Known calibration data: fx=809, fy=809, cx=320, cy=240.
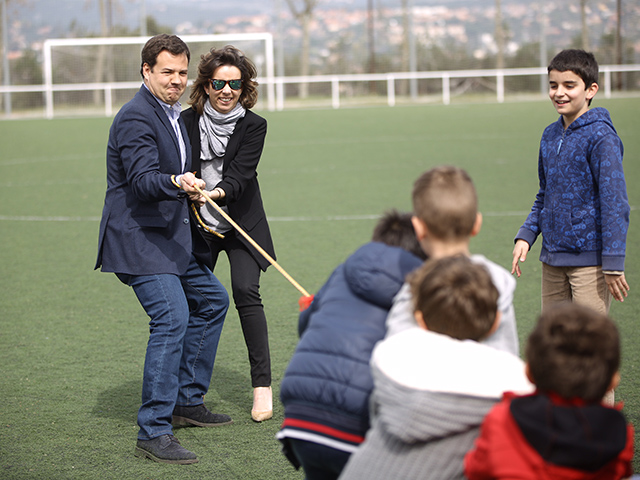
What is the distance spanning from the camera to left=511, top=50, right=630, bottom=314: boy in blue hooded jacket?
338cm

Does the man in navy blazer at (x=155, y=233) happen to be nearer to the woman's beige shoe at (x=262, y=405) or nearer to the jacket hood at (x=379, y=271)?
the woman's beige shoe at (x=262, y=405)

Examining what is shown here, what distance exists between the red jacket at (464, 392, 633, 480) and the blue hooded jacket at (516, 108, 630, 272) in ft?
5.35

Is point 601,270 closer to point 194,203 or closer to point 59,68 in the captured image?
point 194,203

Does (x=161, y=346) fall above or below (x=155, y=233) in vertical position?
below

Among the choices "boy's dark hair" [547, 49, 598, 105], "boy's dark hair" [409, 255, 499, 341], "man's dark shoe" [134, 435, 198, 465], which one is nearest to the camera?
"boy's dark hair" [409, 255, 499, 341]

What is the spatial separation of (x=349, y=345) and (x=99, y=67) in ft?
104

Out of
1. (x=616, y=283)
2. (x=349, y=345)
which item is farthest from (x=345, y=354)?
(x=616, y=283)

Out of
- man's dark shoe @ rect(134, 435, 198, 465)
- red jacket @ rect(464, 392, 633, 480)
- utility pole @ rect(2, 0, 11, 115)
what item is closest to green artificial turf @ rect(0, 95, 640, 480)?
man's dark shoe @ rect(134, 435, 198, 465)

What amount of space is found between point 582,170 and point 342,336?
173 centimetres

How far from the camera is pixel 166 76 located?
12.0 ft

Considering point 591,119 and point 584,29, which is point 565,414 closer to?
point 591,119

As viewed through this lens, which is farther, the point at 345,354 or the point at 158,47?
the point at 158,47

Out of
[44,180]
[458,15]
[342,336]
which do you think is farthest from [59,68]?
[342,336]

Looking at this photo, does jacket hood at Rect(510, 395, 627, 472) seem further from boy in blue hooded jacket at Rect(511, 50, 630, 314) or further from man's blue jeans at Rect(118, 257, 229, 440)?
man's blue jeans at Rect(118, 257, 229, 440)
